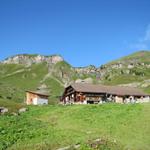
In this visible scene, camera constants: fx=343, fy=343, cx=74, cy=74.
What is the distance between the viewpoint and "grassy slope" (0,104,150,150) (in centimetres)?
3944

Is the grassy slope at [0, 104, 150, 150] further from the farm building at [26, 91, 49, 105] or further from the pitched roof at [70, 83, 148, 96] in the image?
the farm building at [26, 91, 49, 105]

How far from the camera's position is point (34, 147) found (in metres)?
37.2

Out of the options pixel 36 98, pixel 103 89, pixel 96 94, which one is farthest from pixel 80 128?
pixel 36 98

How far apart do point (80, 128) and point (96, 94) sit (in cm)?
5348

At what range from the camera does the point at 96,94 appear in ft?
335

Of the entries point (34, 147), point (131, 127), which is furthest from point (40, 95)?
point (34, 147)

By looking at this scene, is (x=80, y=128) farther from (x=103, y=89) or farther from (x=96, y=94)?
(x=103, y=89)

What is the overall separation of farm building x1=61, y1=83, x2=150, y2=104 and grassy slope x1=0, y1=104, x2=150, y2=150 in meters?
34.3

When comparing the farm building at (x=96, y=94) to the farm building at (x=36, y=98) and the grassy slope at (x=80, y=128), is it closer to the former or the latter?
the farm building at (x=36, y=98)

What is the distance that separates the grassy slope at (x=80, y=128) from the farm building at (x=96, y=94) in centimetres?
3433

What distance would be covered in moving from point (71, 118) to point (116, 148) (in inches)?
824

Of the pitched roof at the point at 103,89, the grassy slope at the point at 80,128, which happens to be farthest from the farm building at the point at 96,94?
the grassy slope at the point at 80,128

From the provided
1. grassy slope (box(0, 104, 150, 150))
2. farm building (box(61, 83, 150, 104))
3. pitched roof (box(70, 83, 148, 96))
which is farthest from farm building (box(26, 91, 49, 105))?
grassy slope (box(0, 104, 150, 150))

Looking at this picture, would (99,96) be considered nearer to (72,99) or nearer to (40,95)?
(72,99)
